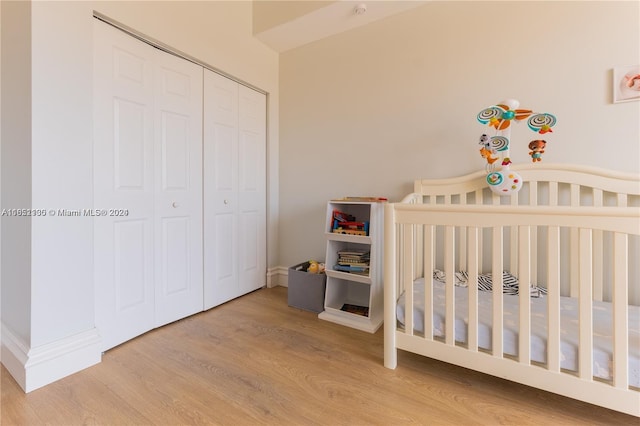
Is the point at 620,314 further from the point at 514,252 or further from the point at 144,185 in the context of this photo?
the point at 144,185

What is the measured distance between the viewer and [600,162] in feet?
4.97

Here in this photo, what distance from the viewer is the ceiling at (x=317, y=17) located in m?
1.97

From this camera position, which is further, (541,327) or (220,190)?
(220,190)

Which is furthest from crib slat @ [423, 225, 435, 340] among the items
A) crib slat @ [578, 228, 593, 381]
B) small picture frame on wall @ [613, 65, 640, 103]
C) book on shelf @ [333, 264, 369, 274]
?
small picture frame on wall @ [613, 65, 640, 103]

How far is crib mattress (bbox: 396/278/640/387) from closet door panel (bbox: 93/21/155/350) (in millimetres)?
1469

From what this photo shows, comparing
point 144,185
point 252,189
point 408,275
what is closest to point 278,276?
point 252,189

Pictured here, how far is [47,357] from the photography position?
1.24m

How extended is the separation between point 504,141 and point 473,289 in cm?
86

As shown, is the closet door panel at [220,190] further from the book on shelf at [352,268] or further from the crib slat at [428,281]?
the crib slat at [428,281]

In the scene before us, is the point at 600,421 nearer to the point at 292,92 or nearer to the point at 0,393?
the point at 0,393

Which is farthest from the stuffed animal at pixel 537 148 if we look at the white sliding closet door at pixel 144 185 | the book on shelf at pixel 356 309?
the white sliding closet door at pixel 144 185

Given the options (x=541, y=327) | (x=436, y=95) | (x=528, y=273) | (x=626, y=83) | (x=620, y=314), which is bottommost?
(x=541, y=327)

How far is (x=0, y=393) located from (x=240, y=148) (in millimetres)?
1815

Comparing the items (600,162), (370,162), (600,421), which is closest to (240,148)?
(370,162)
